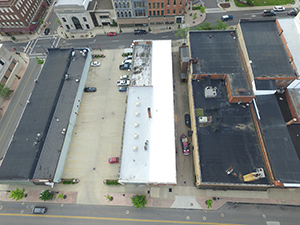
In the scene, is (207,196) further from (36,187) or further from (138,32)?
(138,32)

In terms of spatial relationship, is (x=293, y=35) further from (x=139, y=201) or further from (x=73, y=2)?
(x=73, y=2)

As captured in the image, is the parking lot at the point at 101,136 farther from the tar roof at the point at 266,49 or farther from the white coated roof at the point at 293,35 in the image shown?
the white coated roof at the point at 293,35

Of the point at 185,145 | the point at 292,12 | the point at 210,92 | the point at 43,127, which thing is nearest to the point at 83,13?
the point at 43,127

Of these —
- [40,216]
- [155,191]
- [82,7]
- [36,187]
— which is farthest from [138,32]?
[40,216]

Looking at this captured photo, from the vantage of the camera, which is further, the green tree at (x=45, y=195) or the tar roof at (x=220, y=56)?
the tar roof at (x=220, y=56)

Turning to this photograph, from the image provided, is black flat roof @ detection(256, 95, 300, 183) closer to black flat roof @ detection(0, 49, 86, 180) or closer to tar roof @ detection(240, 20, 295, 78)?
tar roof @ detection(240, 20, 295, 78)

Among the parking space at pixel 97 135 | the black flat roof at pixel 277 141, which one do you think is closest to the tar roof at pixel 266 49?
the black flat roof at pixel 277 141

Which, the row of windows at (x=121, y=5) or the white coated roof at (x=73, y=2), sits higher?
the white coated roof at (x=73, y=2)

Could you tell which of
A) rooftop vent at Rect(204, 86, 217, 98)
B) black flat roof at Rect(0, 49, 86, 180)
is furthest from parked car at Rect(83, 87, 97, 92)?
rooftop vent at Rect(204, 86, 217, 98)
